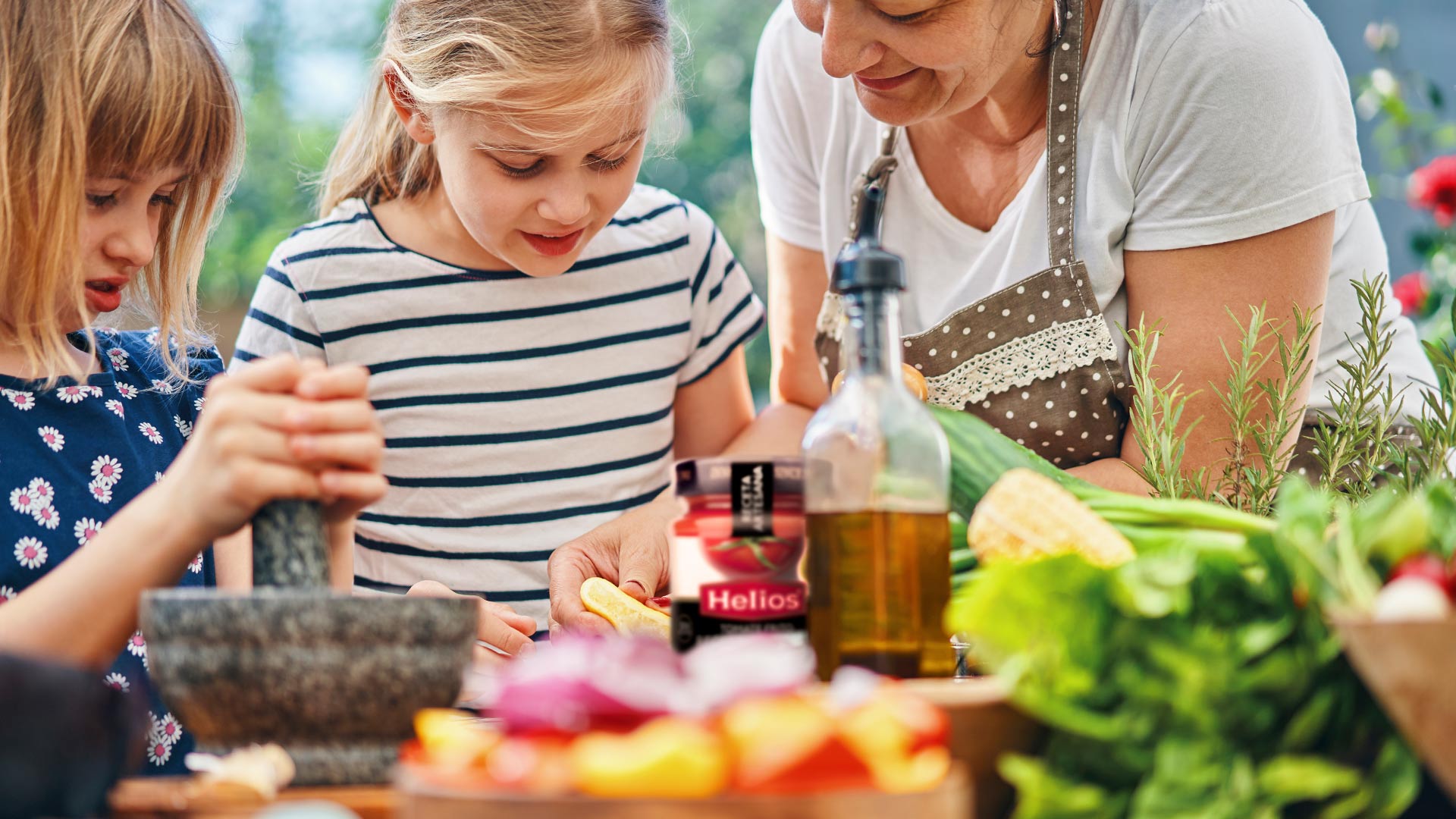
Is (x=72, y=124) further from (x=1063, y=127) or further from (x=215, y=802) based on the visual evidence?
(x=1063, y=127)

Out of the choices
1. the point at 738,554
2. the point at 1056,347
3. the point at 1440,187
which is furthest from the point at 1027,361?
the point at 1440,187

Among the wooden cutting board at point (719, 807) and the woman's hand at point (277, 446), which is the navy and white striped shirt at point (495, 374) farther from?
the wooden cutting board at point (719, 807)

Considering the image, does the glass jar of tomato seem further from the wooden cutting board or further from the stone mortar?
the wooden cutting board

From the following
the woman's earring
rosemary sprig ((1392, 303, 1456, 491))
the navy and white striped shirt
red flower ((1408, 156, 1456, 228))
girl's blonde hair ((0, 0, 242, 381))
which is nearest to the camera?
rosemary sprig ((1392, 303, 1456, 491))

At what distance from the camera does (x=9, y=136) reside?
3.75ft

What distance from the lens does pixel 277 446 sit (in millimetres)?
698

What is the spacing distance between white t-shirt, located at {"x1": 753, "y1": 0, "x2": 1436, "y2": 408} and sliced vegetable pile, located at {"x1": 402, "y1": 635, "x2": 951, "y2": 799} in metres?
1.03

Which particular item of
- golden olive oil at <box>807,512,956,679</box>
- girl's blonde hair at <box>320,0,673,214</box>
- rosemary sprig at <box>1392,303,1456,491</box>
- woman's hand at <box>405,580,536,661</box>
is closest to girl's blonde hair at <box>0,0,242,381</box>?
girl's blonde hair at <box>320,0,673,214</box>

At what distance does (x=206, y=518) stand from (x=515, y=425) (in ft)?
3.43

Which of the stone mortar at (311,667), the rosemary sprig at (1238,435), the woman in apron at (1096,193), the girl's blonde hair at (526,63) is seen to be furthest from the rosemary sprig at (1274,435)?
the girl's blonde hair at (526,63)

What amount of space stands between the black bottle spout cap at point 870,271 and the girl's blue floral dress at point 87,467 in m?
0.71

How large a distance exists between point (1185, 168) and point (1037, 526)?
2.78ft

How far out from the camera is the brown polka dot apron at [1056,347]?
1482 millimetres

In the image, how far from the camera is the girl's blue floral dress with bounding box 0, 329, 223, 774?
1170 mm
